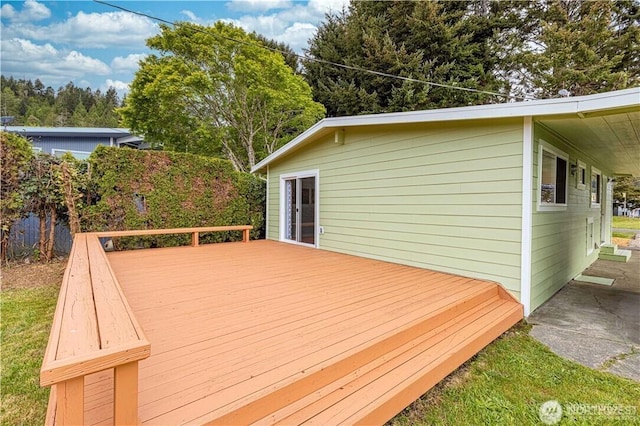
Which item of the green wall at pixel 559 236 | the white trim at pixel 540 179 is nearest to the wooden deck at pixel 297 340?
the green wall at pixel 559 236

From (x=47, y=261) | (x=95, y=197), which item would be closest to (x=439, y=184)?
(x=95, y=197)

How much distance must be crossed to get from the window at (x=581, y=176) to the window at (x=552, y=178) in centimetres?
101

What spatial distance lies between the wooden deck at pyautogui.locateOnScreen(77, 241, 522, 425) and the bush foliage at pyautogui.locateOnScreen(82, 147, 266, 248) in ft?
8.76

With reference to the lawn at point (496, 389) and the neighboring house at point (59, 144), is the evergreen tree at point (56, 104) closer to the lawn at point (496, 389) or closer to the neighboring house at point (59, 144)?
the neighboring house at point (59, 144)

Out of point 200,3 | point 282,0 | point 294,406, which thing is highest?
point 282,0

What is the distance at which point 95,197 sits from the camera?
6695 millimetres

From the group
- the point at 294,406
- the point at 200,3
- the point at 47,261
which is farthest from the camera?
the point at 200,3

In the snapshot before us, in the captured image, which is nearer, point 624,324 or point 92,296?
point 92,296

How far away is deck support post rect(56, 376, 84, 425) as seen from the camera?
1.24 m

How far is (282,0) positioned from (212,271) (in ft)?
39.2

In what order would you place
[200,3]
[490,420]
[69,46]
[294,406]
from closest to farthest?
1. [294,406]
2. [490,420]
3. [200,3]
4. [69,46]

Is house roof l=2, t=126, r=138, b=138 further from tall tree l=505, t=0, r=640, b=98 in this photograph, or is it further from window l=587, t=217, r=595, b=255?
tall tree l=505, t=0, r=640, b=98

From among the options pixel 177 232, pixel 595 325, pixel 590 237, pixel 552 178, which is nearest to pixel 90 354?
pixel 595 325

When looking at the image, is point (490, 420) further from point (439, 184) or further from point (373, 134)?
point (373, 134)
